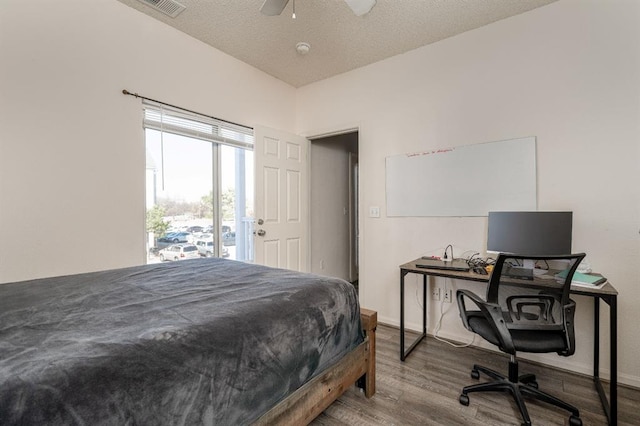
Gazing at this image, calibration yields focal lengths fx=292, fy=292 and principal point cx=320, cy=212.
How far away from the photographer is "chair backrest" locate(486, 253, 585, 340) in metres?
1.58

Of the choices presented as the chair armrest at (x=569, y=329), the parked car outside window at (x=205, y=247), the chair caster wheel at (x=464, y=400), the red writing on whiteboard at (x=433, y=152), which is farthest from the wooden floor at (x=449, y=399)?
the parked car outside window at (x=205, y=247)

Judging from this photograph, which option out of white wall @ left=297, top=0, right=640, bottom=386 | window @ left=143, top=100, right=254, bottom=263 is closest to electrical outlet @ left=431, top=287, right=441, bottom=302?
white wall @ left=297, top=0, right=640, bottom=386

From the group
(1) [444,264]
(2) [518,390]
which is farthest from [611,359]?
(1) [444,264]

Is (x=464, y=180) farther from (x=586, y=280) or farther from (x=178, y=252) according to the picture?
(x=178, y=252)

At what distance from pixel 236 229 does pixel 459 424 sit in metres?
2.57

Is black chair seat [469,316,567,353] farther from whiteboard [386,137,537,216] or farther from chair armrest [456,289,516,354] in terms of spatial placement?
whiteboard [386,137,537,216]

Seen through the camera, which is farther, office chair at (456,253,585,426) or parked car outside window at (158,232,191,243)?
parked car outside window at (158,232,191,243)

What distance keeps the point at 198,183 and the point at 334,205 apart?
2.03 metres

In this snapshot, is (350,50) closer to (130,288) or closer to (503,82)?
(503,82)

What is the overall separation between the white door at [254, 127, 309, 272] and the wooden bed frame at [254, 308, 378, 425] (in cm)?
165

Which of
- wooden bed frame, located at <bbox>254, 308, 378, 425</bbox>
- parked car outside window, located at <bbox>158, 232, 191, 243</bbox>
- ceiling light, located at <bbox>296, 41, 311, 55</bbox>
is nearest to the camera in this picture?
wooden bed frame, located at <bbox>254, 308, 378, 425</bbox>

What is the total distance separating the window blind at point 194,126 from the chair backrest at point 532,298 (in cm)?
267

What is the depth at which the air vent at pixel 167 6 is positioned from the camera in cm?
225

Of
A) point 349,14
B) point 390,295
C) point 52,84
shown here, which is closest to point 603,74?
point 349,14
